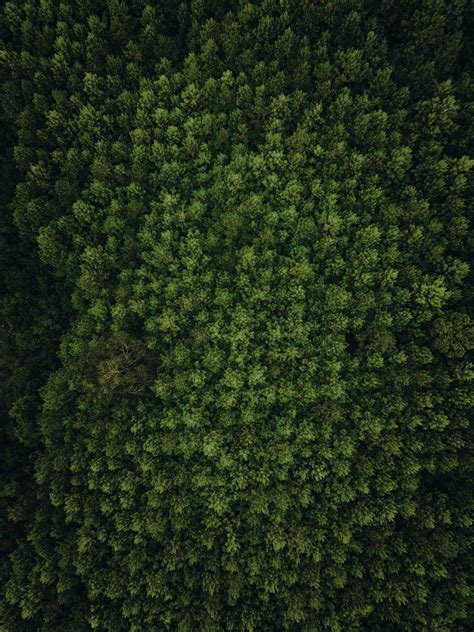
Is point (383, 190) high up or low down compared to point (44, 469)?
up

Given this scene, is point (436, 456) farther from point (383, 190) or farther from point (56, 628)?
point (56, 628)

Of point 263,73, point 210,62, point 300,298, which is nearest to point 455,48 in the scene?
point 263,73

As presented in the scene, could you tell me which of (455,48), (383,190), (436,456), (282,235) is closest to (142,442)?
(282,235)

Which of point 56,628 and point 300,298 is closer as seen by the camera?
point 56,628

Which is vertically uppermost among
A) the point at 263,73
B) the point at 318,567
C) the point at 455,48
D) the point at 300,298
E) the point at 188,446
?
the point at 263,73

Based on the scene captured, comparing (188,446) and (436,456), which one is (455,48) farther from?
(188,446)

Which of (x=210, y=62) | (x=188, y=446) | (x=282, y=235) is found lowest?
(x=188, y=446)

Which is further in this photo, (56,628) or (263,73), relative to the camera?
(263,73)
